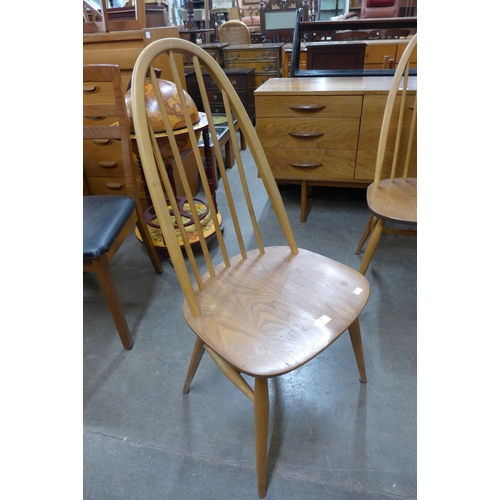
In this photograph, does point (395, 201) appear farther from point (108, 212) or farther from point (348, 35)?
point (348, 35)

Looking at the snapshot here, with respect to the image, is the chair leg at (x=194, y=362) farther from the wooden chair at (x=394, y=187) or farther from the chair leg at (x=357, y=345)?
the wooden chair at (x=394, y=187)

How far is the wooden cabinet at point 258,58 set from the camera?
12.8 ft

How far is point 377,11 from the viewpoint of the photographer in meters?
4.45

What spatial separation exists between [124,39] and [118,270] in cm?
143

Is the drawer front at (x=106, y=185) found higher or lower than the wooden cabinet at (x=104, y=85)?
lower

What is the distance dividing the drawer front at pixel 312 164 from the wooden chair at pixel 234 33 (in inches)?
147

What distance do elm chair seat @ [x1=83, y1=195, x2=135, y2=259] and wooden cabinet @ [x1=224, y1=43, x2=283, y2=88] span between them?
10.8ft

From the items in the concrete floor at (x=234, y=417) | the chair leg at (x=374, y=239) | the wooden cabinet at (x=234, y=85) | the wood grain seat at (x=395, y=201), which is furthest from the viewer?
the wooden cabinet at (x=234, y=85)

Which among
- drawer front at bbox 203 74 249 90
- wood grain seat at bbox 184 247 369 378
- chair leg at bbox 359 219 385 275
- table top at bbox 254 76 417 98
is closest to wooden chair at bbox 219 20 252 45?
drawer front at bbox 203 74 249 90

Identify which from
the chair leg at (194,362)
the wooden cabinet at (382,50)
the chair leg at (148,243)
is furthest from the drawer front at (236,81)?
the chair leg at (194,362)

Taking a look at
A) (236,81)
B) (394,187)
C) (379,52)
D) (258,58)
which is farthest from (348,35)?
(394,187)

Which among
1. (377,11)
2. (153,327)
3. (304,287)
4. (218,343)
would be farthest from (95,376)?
(377,11)

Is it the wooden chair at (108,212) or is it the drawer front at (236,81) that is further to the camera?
the drawer front at (236,81)

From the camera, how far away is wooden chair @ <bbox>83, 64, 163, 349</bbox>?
114 cm
